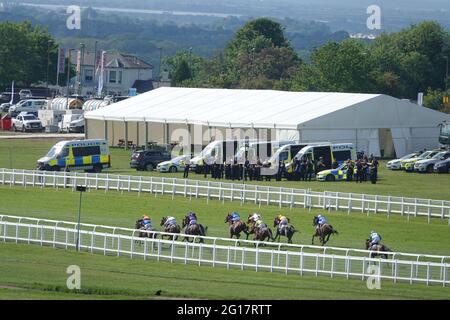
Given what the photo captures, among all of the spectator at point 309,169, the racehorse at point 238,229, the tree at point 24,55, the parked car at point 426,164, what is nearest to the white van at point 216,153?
the spectator at point 309,169

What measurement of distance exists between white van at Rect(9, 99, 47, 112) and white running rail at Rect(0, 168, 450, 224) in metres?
45.7

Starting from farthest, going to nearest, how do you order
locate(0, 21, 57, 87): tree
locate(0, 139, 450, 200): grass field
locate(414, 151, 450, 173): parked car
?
locate(0, 21, 57, 87): tree < locate(414, 151, 450, 173): parked car < locate(0, 139, 450, 200): grass field

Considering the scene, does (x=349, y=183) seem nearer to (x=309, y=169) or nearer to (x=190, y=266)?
(x=309, y=169)

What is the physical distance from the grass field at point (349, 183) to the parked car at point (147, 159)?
1.54 ft

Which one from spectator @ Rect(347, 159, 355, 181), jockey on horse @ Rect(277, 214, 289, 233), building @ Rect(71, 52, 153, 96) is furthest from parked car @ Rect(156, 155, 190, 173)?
building @ Rect(71, 52, 153, 96)

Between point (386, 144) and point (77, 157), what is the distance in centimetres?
1920

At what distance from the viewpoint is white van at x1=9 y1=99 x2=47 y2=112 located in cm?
10888

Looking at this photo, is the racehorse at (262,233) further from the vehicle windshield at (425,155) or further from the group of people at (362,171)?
the vehicle windshield at (425,155)

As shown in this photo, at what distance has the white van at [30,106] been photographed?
108875 mm

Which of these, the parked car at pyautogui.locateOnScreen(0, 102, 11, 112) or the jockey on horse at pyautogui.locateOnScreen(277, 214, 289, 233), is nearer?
the jockey on horse at pyautogui.locateOnScreen(277, 214, 289, 233)

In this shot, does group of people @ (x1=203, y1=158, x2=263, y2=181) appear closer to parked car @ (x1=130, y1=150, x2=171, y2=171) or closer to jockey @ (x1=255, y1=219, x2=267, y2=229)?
parked car @ (x1=130, y1=150, x2=171, y2=171)

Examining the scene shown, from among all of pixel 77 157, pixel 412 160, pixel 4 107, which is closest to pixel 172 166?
pixel 77 157

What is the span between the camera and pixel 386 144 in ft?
261
